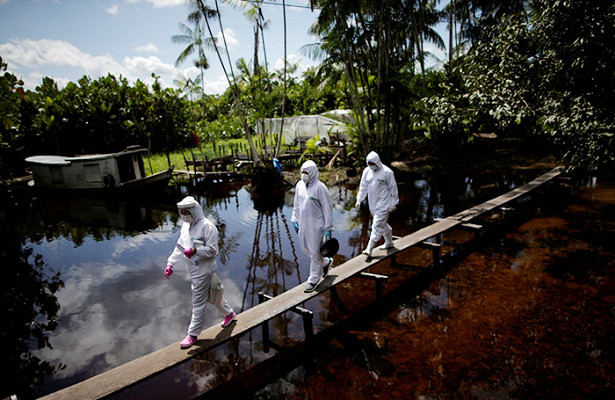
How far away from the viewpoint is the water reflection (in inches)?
203

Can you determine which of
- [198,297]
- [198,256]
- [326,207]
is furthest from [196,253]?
[326,207]

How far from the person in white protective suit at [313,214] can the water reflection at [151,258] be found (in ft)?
3.58

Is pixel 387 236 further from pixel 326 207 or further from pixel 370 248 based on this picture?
pixel 326 207

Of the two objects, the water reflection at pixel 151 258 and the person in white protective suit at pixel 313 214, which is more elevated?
the person in white protective suit at pixel 313 214

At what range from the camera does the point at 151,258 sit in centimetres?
849

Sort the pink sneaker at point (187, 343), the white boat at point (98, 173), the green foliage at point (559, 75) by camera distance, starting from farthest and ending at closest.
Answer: the white boat at point (98, 173), the green foliage at point (559, 75), the pink sneaker at point (187, 343)

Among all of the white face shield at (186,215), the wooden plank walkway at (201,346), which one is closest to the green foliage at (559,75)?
the wooden plank walkway at (201,346)

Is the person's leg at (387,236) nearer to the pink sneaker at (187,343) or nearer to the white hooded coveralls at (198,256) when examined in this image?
the white hooded coveralls at (198,256)

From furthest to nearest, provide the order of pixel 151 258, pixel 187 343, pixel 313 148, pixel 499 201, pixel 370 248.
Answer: pixel 313 148 → pixel 499 201 → pixel 151 258 → pixel 370 248 → pixel 187 343

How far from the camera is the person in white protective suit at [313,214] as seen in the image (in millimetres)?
4828

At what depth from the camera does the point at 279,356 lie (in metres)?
4.71

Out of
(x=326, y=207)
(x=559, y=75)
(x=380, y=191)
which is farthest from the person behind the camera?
(x=559, y=75)

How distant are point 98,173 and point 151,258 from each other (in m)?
9.21

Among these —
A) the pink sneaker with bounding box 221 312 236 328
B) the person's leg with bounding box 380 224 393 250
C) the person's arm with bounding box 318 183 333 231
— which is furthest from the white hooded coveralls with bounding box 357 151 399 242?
the pink sneaker with bounding box 221 312 236 328
